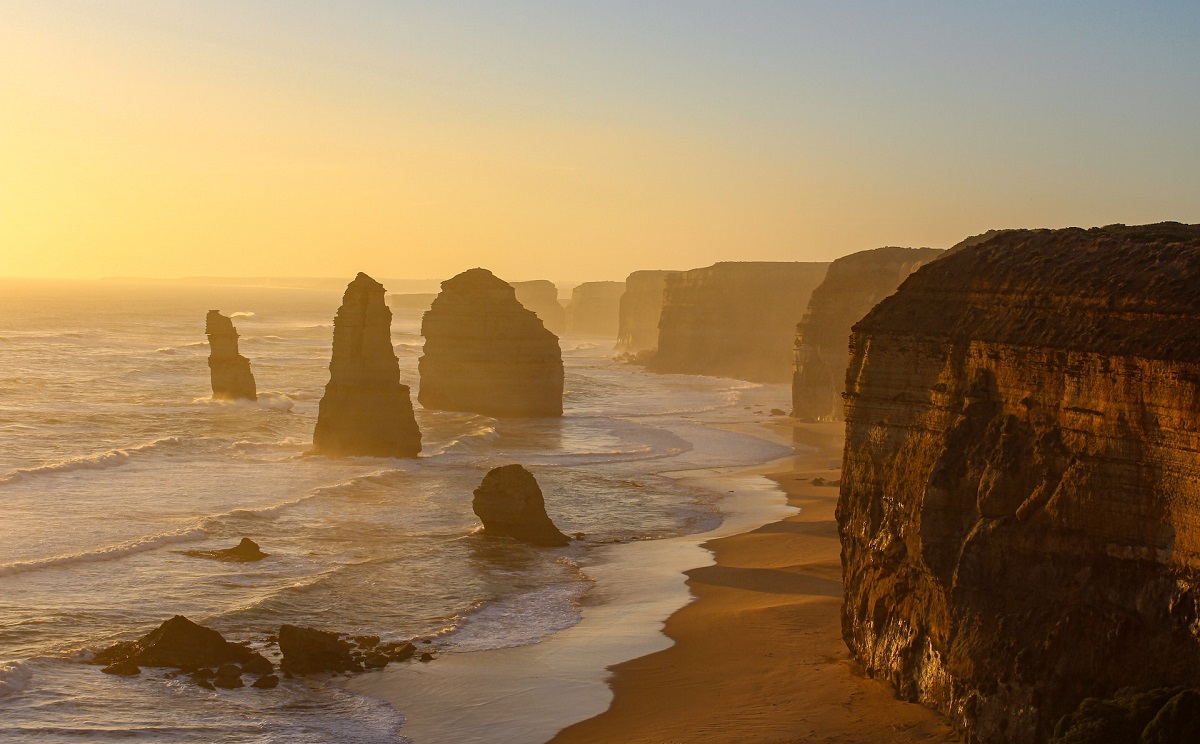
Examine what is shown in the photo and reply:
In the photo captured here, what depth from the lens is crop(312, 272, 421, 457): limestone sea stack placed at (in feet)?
165

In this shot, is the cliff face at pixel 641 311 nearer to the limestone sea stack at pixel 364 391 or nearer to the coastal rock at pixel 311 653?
the limestone sea stack at pixel 364 391

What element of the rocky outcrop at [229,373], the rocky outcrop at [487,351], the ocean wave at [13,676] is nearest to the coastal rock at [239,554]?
the ocean wave at [13,676]

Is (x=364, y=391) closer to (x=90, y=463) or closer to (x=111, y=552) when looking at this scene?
(x=90, y=463)

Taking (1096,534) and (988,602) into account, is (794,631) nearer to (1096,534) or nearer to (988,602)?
(988,602)

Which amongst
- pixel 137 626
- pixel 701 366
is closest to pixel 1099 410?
pixel 137 626

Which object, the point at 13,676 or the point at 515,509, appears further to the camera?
the point at 515,509

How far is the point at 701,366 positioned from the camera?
397ft

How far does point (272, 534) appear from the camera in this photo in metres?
35.8

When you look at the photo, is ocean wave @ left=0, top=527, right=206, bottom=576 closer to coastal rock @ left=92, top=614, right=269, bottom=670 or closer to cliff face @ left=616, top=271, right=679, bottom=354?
coastal rock @ left=92, top=614, right=269, bottom=670

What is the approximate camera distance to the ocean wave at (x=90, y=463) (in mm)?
45281

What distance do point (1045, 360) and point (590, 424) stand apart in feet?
180

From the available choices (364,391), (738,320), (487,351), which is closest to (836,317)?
(487,351)

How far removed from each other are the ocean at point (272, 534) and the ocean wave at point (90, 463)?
13 centimetres

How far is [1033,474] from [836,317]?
197 feet
